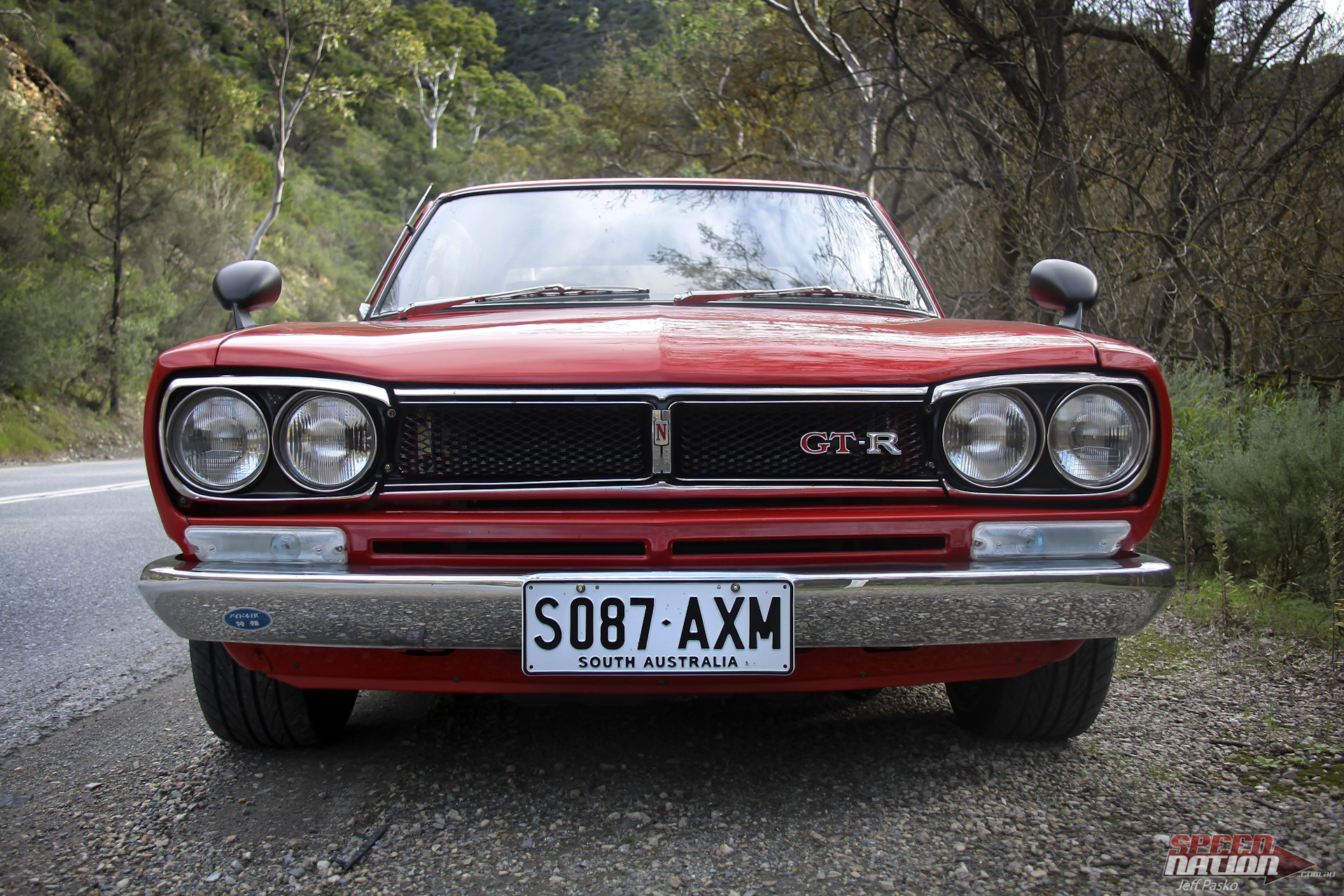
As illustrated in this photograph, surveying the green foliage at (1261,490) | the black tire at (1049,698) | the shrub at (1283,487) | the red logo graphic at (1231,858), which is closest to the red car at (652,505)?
the black tire at (1049,698)

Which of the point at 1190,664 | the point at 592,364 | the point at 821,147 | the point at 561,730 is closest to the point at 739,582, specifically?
the point at 592,364

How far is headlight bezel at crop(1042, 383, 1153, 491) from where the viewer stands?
6.52 feet

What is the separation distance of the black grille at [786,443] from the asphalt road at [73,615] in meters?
1.89

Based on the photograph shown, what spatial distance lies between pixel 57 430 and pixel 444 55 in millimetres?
31490

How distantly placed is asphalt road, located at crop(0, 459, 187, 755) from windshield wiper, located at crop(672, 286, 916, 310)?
1995 millimetres

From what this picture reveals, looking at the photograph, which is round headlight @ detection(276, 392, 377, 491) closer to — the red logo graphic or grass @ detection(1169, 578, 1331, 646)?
the red logo graphic

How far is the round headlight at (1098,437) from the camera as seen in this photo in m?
1.99

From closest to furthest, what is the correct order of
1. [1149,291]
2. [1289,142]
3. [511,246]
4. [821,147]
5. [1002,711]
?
[1002,711]
[511,246]
[1289,142]
[1149,291]
[821,147]

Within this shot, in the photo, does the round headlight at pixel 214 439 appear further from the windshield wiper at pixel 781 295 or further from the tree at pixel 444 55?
the tree at pixel 444 55

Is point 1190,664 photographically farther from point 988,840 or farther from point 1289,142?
point 1289,142

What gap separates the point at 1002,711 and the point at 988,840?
497mm

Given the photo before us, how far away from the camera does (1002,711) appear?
2.34 meters

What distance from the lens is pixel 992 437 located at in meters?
1.99

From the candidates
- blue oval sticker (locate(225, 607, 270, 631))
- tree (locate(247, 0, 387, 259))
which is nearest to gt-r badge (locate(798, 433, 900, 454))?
blue oval sticker (locate(225, 607, 270, 631))
